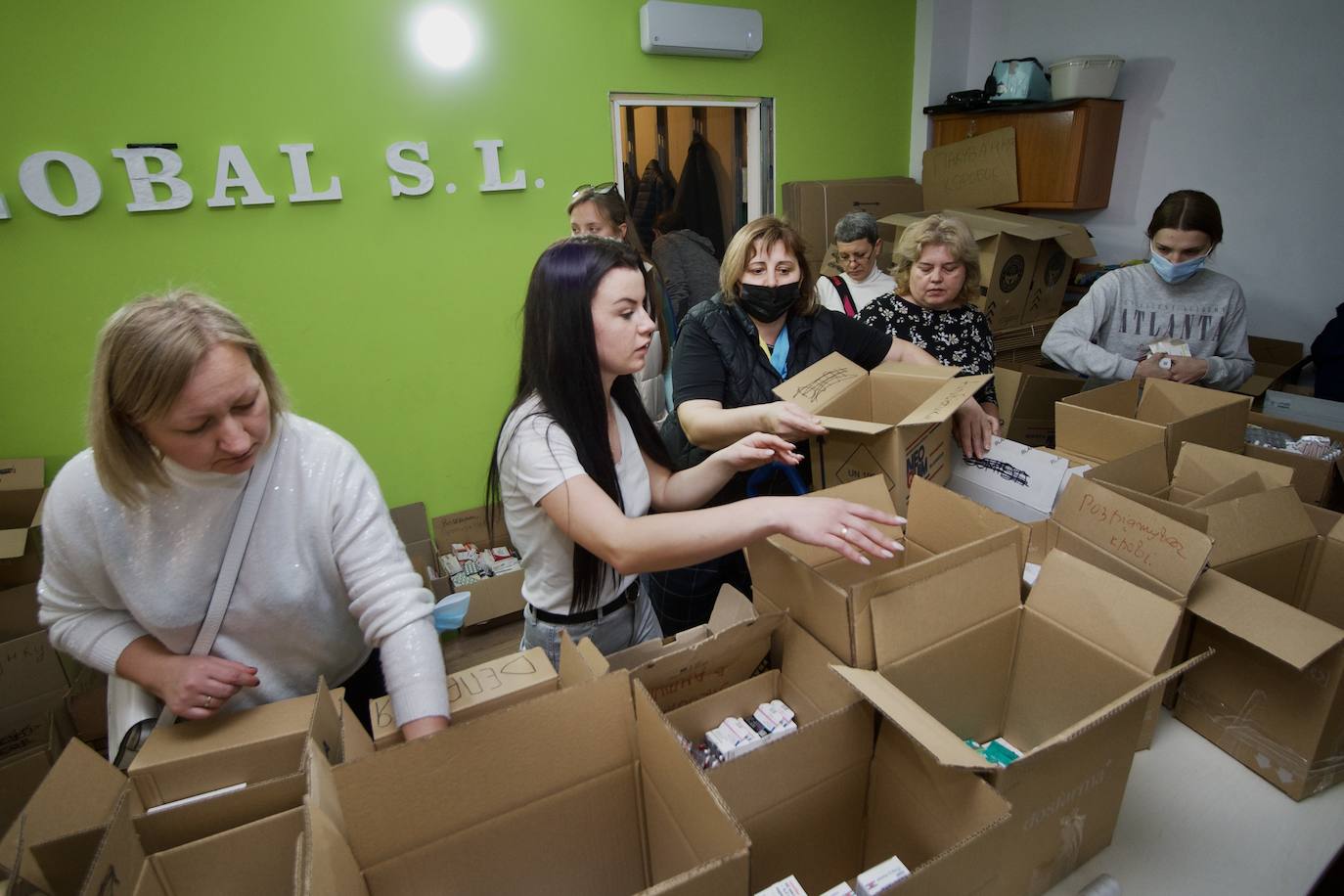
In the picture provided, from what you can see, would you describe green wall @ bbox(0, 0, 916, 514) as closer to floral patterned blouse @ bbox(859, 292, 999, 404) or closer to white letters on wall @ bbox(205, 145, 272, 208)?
white letters on wall @ bbox(205, 145, 272, 208)

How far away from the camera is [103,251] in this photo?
2.40m

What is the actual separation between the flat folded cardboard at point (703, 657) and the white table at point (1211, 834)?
504mm

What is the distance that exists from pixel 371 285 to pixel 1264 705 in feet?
9.82

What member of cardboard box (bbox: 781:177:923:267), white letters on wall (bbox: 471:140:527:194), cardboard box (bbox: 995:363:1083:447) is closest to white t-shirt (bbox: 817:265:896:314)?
cardboard box (bbox: 995:363:1083:447)

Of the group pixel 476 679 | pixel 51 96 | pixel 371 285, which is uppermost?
pixel 51 96

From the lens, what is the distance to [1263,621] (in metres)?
1.02

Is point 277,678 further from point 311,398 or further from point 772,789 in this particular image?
point 311,398

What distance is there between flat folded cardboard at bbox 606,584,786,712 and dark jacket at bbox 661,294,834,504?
2.25 ft

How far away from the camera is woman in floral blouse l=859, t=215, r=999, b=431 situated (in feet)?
7.47

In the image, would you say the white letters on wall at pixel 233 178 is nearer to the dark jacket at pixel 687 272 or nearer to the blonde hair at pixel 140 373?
the dark jacket at pixel 687 272

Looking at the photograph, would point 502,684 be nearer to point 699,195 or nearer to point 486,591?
point 486,591

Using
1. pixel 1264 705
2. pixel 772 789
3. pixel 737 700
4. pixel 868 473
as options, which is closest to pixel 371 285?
pixel 868 473

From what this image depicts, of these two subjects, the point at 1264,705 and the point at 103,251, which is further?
the point at 103,251

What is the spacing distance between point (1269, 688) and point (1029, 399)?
171cm
